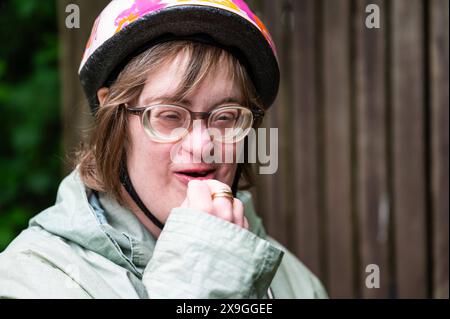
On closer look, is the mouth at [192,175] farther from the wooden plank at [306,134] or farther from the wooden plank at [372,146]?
the wooden plank at [306,134]

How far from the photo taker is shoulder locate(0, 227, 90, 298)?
5.01 ft

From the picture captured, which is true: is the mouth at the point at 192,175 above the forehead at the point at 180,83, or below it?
below

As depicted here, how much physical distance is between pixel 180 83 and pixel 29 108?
8.39 feet

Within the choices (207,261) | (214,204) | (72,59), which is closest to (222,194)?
(214,204)

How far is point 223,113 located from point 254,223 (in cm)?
69

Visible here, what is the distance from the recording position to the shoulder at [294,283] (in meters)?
2.20

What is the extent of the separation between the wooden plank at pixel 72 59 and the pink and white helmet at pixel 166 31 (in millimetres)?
1816

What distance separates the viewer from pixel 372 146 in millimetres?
3072

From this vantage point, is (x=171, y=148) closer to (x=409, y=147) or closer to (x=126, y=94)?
(x=126, y=94)

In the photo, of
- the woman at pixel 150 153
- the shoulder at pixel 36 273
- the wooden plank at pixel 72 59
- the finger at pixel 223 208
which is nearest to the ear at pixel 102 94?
the woman at pixel 150 153

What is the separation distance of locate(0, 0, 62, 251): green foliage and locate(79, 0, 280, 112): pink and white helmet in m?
2.14

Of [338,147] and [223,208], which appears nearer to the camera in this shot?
[223,208]
